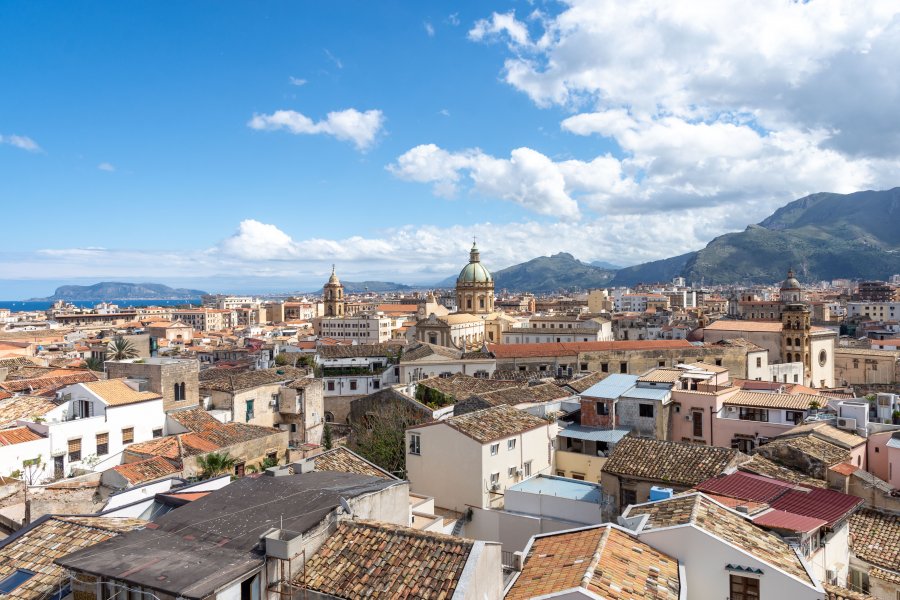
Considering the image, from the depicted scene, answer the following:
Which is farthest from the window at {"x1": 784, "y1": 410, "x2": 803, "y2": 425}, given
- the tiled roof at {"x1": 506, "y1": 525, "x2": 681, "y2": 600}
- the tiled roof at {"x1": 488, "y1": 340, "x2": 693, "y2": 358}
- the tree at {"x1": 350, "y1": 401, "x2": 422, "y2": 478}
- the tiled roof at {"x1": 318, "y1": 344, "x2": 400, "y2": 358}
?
the tiled roof at {"x1": 318, "y1": 344, "x2": 400, "y2": 358}

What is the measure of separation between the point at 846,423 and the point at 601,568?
15.8m

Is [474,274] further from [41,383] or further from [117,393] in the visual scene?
[117,393]

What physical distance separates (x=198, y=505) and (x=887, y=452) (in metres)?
20.4

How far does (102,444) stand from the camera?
23297mm

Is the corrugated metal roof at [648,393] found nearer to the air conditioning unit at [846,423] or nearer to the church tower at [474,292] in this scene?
the air conditioning unit at [846,423]

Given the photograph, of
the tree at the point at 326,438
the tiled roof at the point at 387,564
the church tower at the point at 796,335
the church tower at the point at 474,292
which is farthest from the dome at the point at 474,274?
the tiled roof at the point at 387,564

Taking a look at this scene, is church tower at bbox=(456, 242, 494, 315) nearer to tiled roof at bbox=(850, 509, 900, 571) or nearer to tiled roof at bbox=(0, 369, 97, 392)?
tiled roof at bbox=(0, 369, 97, 392)

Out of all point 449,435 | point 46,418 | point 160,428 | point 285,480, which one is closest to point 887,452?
point 449,435

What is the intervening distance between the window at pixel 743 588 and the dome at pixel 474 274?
84.5 meters

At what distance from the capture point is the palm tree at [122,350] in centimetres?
4100

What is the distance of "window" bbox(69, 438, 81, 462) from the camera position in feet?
72.5

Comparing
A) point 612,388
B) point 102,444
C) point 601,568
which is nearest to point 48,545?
Result: point 601,568

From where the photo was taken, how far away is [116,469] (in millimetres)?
19219

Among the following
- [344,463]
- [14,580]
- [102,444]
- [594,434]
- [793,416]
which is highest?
[14,580]
